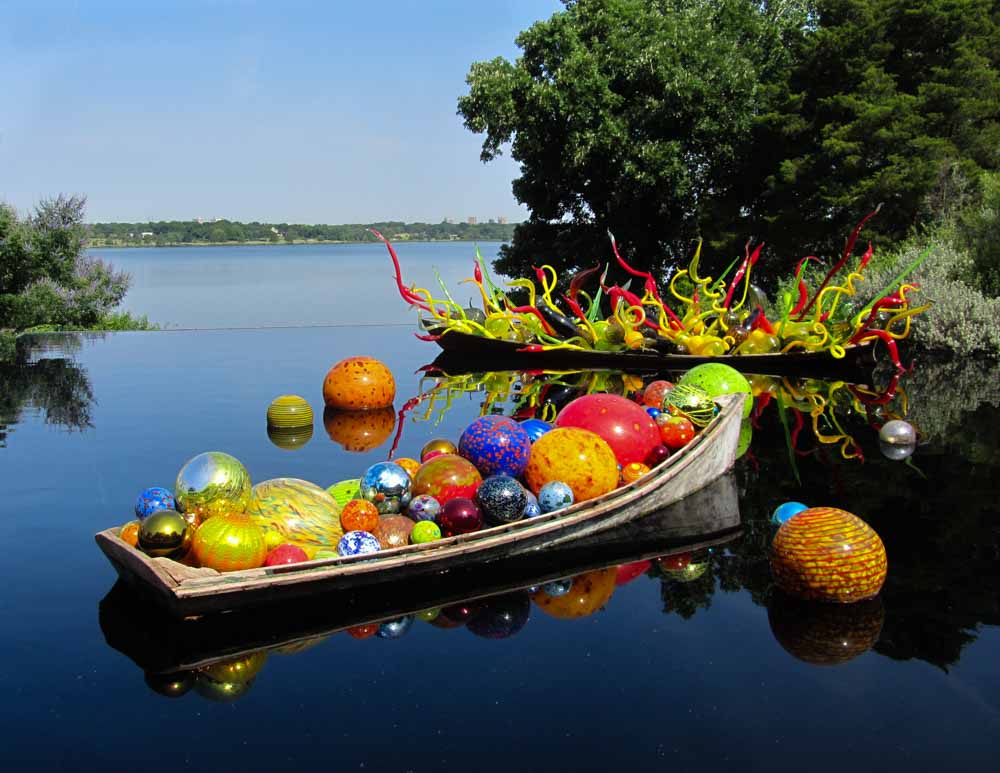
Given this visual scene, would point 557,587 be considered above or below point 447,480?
below

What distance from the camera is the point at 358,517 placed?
18.9 ft

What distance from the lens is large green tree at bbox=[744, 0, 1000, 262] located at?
64.4ft

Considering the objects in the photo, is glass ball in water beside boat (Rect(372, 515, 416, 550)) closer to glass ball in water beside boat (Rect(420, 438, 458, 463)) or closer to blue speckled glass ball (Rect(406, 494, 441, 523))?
blue speckled glass ball (Rect(406, 494, 441, 523))

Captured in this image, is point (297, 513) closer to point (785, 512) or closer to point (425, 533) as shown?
point (425, 533)

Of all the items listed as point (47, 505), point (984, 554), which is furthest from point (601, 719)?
point (47, 505)

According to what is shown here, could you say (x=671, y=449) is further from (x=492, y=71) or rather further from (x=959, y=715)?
(x=492, y=71)

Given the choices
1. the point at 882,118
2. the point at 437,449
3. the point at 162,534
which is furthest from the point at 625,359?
the point at 882,118

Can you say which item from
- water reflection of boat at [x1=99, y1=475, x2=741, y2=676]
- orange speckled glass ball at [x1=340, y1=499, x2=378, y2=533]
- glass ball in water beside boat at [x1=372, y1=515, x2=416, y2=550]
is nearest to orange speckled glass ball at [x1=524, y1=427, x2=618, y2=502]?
water reflection of boat at [x1=99, y1=475, x2=741, y2=676]

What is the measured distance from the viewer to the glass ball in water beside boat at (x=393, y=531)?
5.75 metres

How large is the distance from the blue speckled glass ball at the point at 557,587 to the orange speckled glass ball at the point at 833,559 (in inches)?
50.8

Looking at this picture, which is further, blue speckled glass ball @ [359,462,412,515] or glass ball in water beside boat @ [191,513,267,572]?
blue speckled glass ball @ [359,462,412,515]

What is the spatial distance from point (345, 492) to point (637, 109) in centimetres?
1876

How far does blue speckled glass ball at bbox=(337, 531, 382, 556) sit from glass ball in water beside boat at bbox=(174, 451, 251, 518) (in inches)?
29.1

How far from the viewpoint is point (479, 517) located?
584 centimetres
